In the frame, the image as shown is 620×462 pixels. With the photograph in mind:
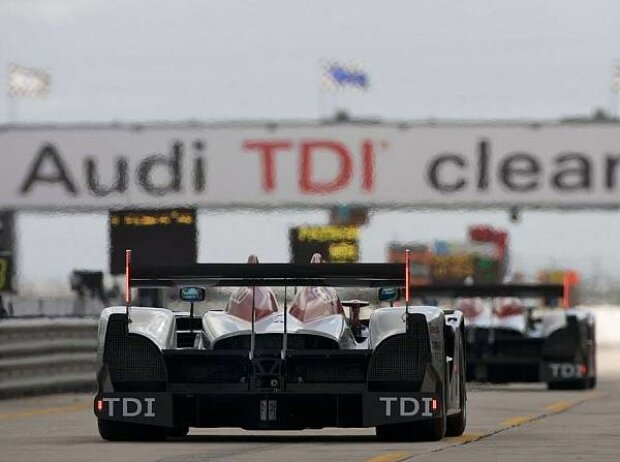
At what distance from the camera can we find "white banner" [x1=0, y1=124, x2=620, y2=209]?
2803 inches

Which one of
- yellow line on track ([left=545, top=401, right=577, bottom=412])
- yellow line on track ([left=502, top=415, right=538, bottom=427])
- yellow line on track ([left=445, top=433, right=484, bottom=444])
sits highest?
yellow line on track ([left=445, top=433, right=484, bottom=444])

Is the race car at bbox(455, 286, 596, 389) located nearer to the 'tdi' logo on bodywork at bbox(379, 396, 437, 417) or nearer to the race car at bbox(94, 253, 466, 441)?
the race car at bbox(94, 253, 466, 441)

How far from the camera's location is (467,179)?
71250mm

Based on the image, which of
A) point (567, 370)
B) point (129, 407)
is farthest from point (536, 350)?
point (129, 407)

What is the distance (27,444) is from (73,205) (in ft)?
187

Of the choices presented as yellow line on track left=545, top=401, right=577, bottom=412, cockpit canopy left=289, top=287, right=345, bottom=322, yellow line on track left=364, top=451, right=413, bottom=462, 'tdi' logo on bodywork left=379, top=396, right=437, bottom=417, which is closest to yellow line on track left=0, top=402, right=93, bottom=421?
yellow line on track left=545, top=401, right=577, bottom=412

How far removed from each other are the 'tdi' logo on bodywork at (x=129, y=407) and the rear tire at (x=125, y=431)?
0.44ft

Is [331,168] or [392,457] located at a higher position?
[331,168]

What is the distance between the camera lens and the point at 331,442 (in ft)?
52.9

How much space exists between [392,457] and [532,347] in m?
17.7

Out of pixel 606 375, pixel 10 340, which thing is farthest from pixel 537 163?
pixel 10 340

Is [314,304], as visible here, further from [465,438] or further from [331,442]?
[465,438]

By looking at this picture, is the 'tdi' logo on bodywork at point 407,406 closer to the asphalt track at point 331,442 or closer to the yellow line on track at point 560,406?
the asphalt track at point 331,442

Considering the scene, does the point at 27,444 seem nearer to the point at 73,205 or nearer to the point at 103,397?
the point at 103,397
